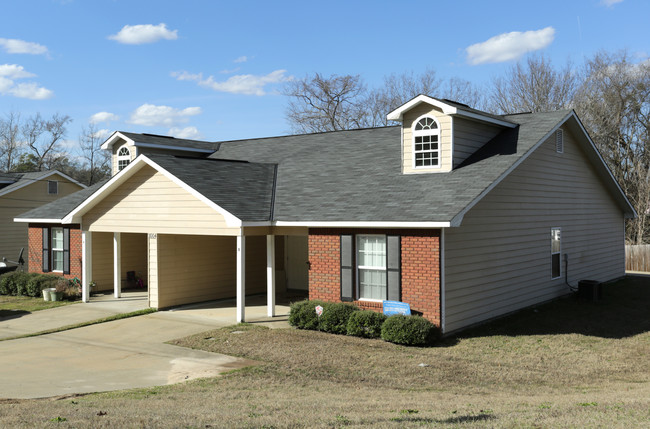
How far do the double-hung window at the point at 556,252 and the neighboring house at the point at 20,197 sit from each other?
24692 millimetres

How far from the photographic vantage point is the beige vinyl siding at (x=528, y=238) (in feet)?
47.5

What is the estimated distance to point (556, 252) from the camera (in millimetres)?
18922

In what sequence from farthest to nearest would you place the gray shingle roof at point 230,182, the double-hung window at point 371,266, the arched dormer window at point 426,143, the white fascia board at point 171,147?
the white fascia board at point 171,147 < the arched dormer window at point 426,143 < the gray shingle roof at point 230,182 < the double-hung window at point 371,266

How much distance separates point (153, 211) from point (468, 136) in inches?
375

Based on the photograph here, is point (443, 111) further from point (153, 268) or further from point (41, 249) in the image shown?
point (41, 249)

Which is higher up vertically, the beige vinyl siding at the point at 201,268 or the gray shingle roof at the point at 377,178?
the gray shingle roof at the point at 377,178

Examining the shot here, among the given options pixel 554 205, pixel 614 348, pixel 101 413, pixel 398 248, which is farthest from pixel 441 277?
pixel 101 413

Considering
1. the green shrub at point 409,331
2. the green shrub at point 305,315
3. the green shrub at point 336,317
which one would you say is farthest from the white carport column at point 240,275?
the green shrub at point 409,331

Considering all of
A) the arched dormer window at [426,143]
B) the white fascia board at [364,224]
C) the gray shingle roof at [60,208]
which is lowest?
the white fascia board at [364,224]

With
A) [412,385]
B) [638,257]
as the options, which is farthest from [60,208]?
[638,257]

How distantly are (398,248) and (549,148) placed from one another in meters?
7.19

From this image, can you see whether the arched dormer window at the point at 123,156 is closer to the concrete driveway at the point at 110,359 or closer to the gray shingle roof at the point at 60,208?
the gray shingle roof at the point at 60,208

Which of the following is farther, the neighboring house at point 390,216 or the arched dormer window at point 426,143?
the arched dormer window at point 426,143

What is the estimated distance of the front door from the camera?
21903 millimetres
